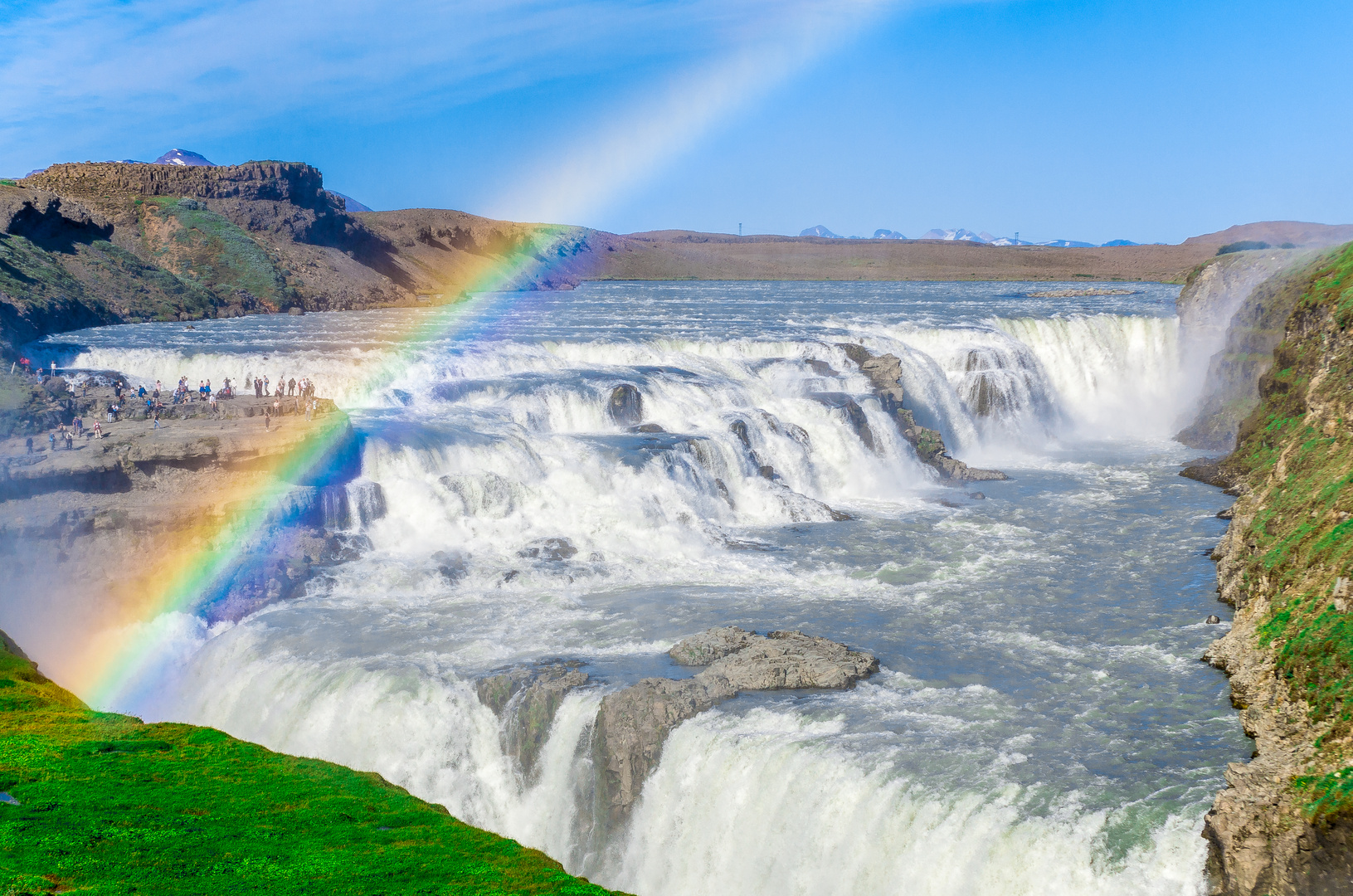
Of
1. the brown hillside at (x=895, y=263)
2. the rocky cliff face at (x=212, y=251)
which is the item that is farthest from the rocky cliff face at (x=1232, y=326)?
the brown hillside at (x=895, y=263)

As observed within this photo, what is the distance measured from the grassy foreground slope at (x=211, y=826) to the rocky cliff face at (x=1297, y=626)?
7.28 meters

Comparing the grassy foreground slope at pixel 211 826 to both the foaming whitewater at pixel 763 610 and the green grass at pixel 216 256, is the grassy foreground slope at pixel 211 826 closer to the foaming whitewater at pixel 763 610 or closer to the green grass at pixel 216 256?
the foaming whitewater at pixel 763 610

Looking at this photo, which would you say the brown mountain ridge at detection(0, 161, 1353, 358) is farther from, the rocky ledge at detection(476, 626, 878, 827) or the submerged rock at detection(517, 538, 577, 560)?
the rocky ledge at detection(476, 626, 878, 827)

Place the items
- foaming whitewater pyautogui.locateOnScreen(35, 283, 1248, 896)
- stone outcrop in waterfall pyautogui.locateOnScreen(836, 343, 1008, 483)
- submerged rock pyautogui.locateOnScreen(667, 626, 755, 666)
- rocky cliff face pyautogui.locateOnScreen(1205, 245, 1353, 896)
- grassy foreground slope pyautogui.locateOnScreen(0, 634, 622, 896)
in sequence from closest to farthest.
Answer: grassy foreground slope pyautogui.locateOnScreen(0, 634, 622, 896), rocky cliff face pyautogui.locateOnScreen(1205, 245, 1353, 896), foaming whitewater pyautogui.locateOnScreen(35, 283, 1248, 896), submerged rock pyautogui.locateOnScreen(667, 626, 755, 666), stone outcrop in waterfall pyautogui.locateOnScreen(836, 343, 1008, 483)

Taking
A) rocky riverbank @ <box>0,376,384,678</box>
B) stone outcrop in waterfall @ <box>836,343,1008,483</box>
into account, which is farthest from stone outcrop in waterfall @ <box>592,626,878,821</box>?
stone outcrop in waterfall @ <box>836,343,1008,483</box>

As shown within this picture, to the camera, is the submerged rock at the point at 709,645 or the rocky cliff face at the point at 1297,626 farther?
the submerged rock at the point at 709,645

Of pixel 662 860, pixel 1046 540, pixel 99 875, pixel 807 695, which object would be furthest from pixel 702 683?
pixel 1046 540

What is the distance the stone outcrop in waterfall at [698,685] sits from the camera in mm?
15383

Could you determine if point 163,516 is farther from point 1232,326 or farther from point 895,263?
point 895,263

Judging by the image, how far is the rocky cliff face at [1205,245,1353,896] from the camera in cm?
1094

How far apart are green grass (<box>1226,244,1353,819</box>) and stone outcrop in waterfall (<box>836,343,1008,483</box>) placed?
8092 mm

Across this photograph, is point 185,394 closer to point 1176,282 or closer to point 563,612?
point 563,612

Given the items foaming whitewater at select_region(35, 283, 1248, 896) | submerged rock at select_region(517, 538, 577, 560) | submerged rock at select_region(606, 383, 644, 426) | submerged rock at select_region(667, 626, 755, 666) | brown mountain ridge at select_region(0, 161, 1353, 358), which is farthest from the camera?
brown mountain ridge at select_region(0, 161, 1353, 358)

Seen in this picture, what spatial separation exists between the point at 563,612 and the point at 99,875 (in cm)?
1238
